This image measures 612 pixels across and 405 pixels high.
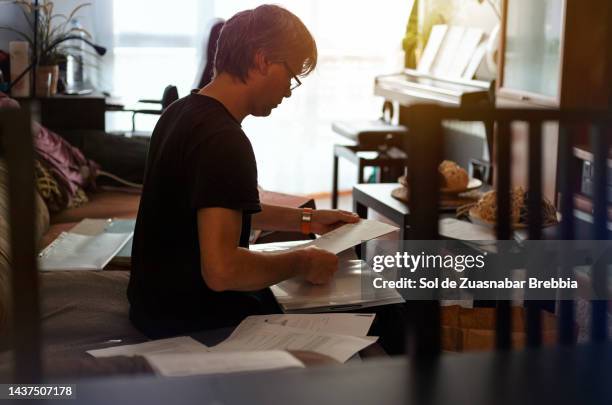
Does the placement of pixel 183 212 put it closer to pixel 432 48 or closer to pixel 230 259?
pixel 230 259

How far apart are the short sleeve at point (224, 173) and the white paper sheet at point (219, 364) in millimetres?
511

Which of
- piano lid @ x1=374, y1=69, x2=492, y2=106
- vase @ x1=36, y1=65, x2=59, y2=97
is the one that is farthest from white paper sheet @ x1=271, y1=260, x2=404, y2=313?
vase @ x1=36, y1=65, x2=59, y2=97

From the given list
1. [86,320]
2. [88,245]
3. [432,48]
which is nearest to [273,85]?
[86,320]

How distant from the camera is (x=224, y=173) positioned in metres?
1.46

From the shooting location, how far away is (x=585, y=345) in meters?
0.95

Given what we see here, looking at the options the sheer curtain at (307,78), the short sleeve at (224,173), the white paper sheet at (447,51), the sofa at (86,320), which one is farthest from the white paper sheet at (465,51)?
the short sleeve at (224,173)

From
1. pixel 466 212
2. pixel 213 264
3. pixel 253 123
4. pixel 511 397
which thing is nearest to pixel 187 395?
pixel 511 397

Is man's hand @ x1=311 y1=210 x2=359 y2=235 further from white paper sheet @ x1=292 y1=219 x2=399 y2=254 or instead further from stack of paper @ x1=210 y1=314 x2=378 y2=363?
stack of paper @ x1=210 y1=314 x2=378 y2=363

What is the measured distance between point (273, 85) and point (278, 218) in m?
0.43

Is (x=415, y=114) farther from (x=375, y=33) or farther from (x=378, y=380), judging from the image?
(x=375, y=33)

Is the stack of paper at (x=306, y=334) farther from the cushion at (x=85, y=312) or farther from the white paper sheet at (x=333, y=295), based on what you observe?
the cushion at (x=85, y=312)

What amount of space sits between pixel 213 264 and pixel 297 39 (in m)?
0.49

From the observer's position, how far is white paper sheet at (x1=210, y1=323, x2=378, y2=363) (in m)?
1.36

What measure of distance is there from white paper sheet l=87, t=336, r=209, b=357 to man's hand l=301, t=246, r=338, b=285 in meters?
0.29
